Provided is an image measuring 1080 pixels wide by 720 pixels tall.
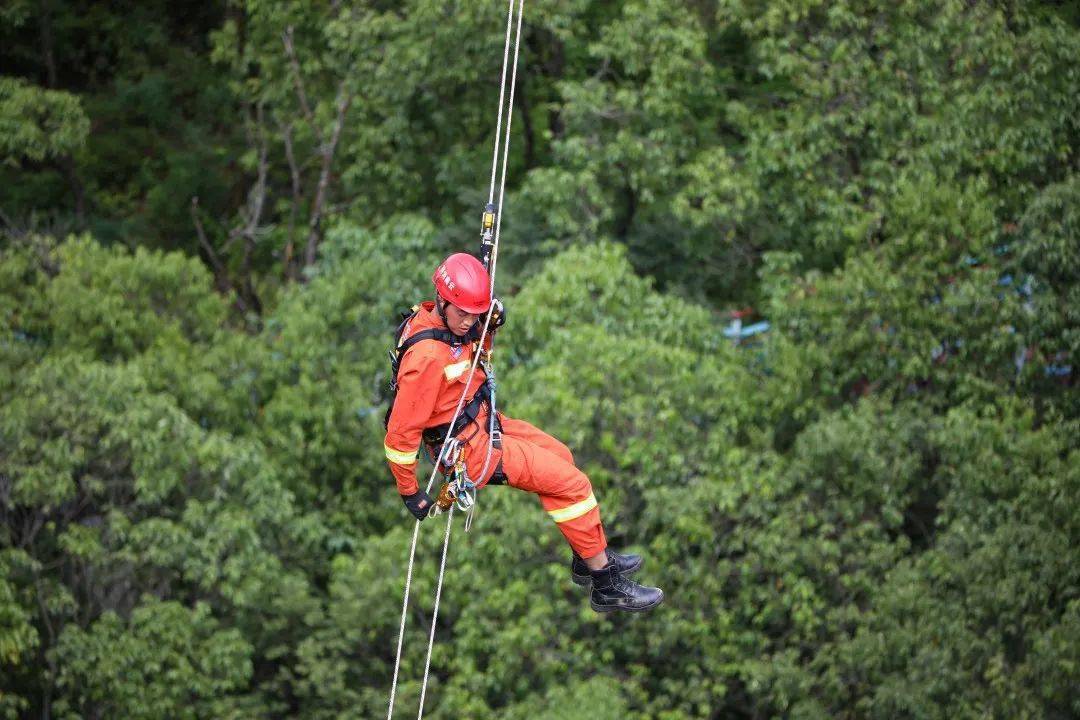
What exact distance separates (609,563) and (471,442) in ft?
2.97

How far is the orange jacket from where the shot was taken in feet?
21.6

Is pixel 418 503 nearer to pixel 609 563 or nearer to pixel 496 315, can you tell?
pixel 496 315

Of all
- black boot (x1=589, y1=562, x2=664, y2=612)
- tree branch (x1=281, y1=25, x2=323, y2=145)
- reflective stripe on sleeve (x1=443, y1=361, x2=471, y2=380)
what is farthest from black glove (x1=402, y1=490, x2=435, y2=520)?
tree branch (x1=281, y1=25, x2=323, y2=145)

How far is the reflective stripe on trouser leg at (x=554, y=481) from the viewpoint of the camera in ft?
22.7

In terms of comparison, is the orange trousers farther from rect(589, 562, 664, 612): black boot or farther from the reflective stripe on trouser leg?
rect(589, 562, 664, 612): black boot

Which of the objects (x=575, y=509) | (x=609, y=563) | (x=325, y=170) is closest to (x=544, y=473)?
(x=575, y=509)

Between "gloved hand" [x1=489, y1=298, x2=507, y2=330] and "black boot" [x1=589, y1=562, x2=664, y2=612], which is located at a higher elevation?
"gloved hand" [x1=489, y1=298, x2=507, y2=330]

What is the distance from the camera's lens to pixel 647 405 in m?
15.1

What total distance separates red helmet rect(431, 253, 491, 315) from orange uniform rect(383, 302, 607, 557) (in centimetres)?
22

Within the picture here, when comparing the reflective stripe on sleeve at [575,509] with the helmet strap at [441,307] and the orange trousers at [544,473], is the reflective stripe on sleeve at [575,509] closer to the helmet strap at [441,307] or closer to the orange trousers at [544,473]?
the orange trousers at [544,473]

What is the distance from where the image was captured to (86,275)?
57.1 feet

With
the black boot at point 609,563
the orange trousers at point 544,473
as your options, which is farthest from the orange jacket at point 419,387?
the black boot at point 609,563

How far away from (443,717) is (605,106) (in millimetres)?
7422

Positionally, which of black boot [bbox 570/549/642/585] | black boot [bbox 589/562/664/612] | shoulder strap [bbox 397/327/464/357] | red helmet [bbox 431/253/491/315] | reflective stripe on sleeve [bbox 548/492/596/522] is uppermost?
red helmet [bbox 431/253/491/315]
